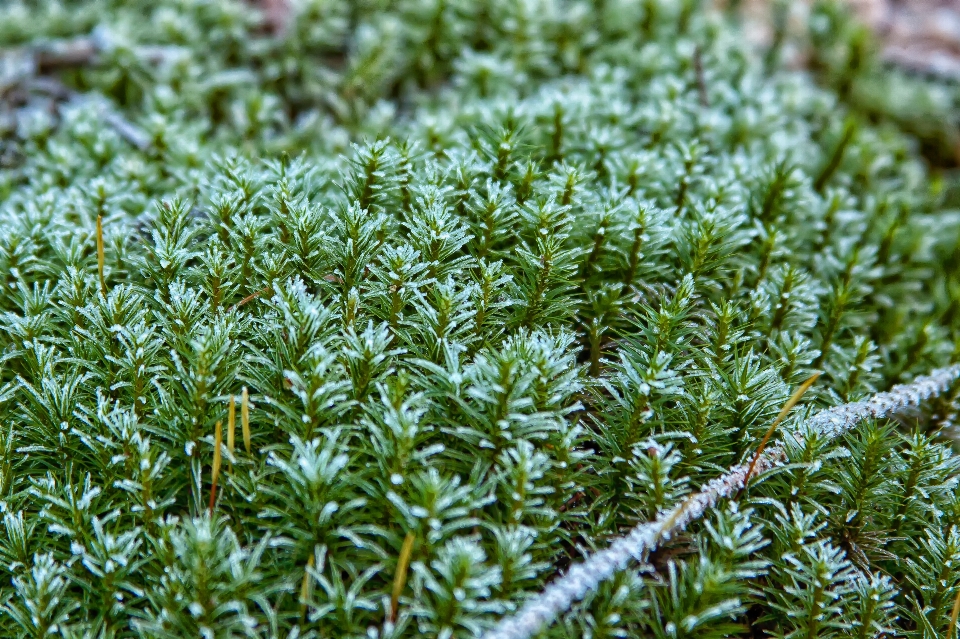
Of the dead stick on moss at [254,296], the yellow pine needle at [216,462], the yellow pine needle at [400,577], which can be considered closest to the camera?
the yellow pine needle at [400,577]

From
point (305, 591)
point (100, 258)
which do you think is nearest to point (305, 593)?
point (305, 591)

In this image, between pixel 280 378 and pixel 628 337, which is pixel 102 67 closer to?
pixel 280 378

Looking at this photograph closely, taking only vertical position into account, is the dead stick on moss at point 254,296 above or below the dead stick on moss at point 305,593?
above

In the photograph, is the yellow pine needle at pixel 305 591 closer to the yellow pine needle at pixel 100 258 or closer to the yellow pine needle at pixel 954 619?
the yellow pine needle at pixel 100 258

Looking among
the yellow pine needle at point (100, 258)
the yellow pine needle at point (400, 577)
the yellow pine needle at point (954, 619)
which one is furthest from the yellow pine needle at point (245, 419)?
the yellow pine needle at point (954, 619)

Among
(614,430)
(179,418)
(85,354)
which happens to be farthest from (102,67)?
(614,430)

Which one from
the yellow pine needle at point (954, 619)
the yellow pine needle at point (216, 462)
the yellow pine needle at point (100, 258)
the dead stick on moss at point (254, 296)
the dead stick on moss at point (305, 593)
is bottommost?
the yellow pine needle at point (954, 619)
